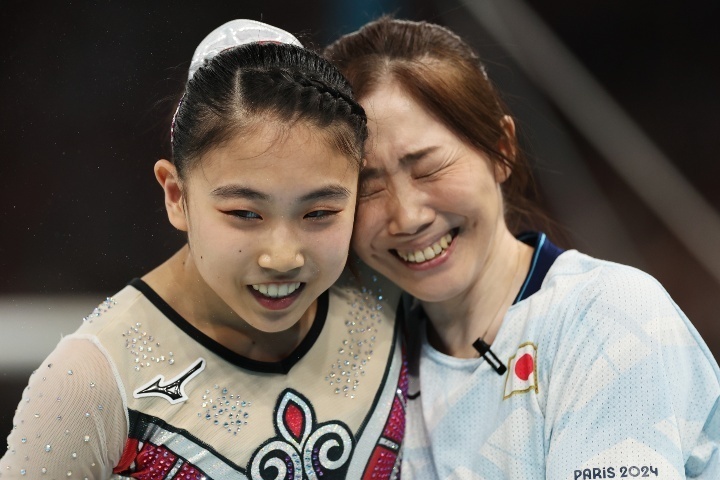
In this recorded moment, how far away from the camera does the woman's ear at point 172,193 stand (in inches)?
50.4

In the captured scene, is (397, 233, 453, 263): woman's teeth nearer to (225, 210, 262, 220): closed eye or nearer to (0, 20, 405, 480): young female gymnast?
(0, 20, 405, 480): young female gymnast

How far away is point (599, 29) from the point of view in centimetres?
273

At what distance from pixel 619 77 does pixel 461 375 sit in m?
1.55

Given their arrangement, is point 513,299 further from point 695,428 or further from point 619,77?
point 619,77

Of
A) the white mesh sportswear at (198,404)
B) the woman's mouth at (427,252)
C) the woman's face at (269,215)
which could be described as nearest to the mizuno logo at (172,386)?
the white mesh sportswear at (198,404)

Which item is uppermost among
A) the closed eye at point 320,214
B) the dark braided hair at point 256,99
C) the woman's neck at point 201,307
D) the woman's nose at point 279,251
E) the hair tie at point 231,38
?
the hair tie at point 231,38

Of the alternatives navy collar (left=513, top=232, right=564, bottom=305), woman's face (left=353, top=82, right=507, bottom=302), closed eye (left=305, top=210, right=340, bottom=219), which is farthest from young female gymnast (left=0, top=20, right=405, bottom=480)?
navy collar (left=513, top=232, right=564, bottom=305)

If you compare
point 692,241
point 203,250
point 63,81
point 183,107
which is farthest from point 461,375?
point 692,241

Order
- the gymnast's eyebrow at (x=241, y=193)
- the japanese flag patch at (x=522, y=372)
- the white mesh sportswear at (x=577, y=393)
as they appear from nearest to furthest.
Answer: the gymnast's eyebrow at (x=241, y=193) → the white mesh sportswear at (x=577, y=393) → the japanese flag patch at (x=522, y=372)

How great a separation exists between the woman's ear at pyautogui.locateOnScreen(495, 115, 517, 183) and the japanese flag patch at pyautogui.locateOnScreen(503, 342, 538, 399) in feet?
0.95

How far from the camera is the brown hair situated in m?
1.46

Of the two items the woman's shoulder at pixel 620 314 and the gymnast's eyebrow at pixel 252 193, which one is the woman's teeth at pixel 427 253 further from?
the gymnast's eyebrow at pixel 252 193

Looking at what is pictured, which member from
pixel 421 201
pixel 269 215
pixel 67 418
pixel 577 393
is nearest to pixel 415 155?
pixel 421 201

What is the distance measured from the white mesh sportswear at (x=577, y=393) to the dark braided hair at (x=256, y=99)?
416mm
